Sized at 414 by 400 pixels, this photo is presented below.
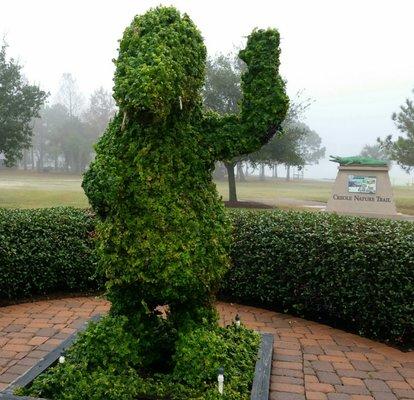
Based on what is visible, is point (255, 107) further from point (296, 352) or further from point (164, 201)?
point (296, 352)

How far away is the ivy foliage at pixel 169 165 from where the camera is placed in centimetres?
329

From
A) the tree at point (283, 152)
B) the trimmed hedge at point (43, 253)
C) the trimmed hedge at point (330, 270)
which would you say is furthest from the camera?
the tree at point (283, 152)

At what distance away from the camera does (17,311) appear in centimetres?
610

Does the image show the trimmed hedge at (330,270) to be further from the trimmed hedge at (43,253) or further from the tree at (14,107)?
the tree at (14,107)

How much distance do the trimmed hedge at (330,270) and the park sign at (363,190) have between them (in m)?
14.0

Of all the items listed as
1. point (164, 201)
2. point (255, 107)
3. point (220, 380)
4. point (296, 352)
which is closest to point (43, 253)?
point (296, 352)

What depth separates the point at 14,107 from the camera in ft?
75.5

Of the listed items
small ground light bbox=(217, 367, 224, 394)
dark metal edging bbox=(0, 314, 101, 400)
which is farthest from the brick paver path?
small ground light bbox=(217, 367, 224, 394)

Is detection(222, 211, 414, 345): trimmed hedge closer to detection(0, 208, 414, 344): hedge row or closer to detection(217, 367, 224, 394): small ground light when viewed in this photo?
detection(0, 208, 414, 344): hedge row

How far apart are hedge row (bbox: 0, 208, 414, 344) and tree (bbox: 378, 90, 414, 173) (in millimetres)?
22853

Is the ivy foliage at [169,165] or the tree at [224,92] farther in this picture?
the tree at [224,92]

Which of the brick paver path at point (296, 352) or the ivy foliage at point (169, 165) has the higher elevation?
the ivy foliage at point (169, 165)

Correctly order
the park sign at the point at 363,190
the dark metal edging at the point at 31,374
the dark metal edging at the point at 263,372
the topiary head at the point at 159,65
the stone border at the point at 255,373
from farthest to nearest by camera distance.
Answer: the park sign at the point at 363,190
the dark metal edging at the point at 263,372
the stone border at the point at 255,373
the dark metal edging at the point at 31,374
the topiary head at the point at 159,65

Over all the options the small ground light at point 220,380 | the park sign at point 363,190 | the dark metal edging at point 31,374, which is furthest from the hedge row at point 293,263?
the park sign at point 363,190
